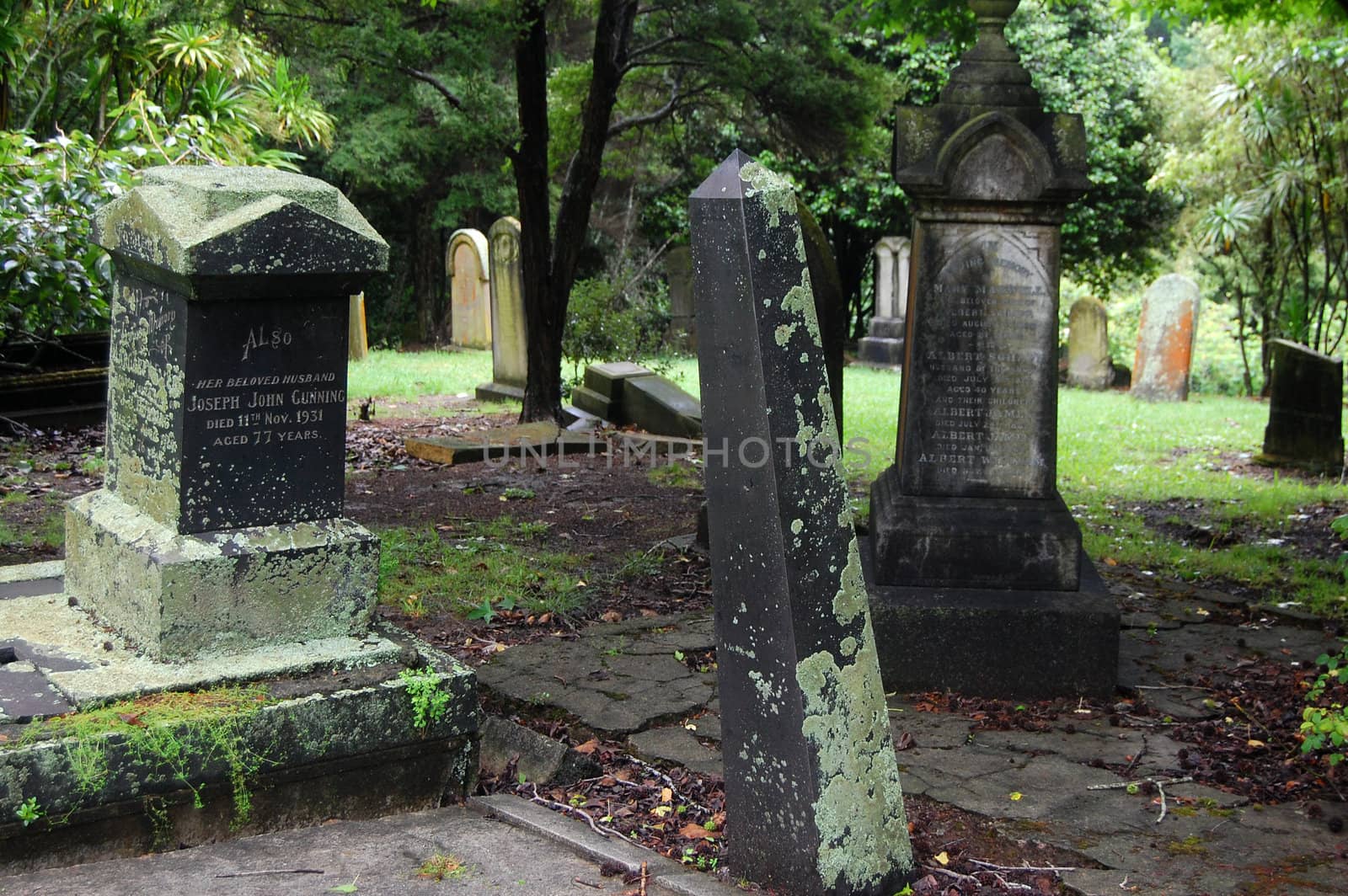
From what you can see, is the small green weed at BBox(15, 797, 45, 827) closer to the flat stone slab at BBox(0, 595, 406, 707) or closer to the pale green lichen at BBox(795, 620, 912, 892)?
the flat stone slab at BBox(0, 595, 406, 707)

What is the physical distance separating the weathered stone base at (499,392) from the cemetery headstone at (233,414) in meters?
10.1

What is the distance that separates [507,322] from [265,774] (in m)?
11.5

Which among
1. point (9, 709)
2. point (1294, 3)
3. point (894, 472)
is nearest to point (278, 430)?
point (9, 709)

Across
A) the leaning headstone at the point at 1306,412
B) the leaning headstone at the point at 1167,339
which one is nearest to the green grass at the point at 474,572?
the leaning headstone at the point at 1306,412

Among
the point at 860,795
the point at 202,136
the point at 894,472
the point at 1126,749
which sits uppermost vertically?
the point at 202,136

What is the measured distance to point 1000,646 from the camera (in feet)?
17.3

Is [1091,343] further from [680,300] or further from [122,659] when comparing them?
[122,659]

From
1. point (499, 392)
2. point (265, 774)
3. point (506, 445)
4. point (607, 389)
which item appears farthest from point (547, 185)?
point (265, 774)

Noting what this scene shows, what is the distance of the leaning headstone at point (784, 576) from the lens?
10.2 ft

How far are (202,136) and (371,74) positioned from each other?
1.62 m

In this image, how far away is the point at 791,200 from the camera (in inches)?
127

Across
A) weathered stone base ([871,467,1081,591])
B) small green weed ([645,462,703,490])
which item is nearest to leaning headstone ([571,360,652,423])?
small green weed ([645,462,703,490])

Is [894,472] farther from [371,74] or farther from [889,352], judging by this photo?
[889,352]

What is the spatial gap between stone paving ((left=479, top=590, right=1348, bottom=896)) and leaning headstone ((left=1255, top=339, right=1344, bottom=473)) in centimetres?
574
